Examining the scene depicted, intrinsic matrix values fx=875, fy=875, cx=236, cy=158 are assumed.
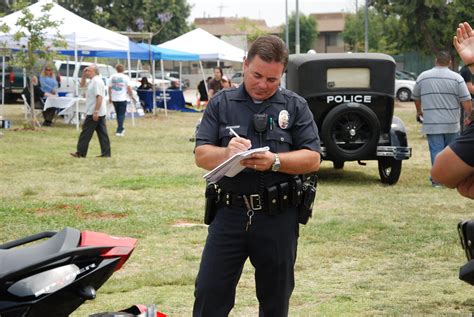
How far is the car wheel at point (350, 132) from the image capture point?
12.2 m

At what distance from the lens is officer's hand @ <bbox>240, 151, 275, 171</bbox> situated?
13.5ft

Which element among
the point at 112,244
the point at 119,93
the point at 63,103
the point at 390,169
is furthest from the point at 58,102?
the point at 112,244

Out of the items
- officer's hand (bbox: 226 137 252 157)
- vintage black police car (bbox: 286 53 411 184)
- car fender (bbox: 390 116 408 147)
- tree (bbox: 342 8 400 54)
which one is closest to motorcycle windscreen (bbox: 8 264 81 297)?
officer's hand (bbox: 226 137 252 157)

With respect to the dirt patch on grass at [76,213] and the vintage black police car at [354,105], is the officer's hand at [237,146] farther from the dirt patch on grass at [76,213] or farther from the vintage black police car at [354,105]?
the vintage black police car at [354,105]

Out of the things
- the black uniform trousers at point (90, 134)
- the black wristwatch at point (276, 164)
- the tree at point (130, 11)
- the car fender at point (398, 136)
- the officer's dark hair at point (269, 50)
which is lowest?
the black uniform trousers at point (90, 134)

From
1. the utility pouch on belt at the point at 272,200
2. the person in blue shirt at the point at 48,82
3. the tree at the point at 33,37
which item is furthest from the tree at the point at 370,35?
the utility pouch on belt at the point at 272,200

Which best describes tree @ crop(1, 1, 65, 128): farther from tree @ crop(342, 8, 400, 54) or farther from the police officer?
tree @ crop(342, 8, 400, 54)

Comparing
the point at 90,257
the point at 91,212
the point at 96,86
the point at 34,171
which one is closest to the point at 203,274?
the point at 90,257

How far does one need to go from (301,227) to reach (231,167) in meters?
5.23

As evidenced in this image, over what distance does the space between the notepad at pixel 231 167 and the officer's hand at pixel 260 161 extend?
0.09ft

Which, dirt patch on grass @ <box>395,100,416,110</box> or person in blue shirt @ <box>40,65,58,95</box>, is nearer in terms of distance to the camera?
person in blue shirt @ <box>40,65,58,95</box>

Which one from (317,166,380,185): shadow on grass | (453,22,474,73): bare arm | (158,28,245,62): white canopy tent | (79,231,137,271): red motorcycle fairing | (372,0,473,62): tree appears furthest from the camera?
(158,28,245,62): white canopy tent

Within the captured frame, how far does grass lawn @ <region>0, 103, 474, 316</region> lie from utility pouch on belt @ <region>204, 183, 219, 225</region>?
5.64 ft

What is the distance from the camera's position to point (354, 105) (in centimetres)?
1224
